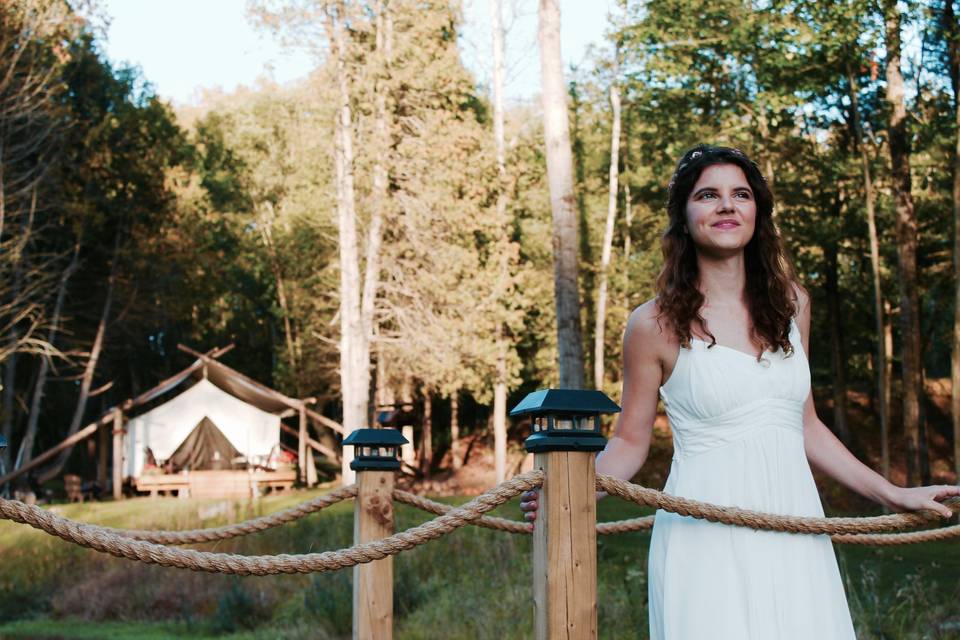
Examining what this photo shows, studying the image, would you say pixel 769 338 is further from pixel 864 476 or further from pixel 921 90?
pixel 921 90

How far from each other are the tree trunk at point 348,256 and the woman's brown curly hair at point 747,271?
717 inches

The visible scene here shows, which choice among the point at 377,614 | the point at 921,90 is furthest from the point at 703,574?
the point at 921,90

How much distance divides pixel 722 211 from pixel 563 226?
21.4 feet

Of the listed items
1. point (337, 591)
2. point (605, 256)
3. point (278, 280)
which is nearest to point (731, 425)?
point (337, 591)

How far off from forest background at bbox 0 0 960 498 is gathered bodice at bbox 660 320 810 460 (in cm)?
1033

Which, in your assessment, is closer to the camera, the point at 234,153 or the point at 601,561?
the point at 601,561

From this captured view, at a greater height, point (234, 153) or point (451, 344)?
point (234, 153)

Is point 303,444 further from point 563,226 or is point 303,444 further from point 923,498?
point 923,498

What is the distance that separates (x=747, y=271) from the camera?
3164 mm

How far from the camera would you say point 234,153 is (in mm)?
38062

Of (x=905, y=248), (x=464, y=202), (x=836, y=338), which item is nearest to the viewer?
(x=905, y=248)

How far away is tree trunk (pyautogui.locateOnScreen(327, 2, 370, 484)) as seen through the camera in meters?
21.2

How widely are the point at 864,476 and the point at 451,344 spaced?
19.3 metres

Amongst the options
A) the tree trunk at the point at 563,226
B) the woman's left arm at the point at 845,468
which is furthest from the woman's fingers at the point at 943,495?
the tree trunk at the point at 563,226
